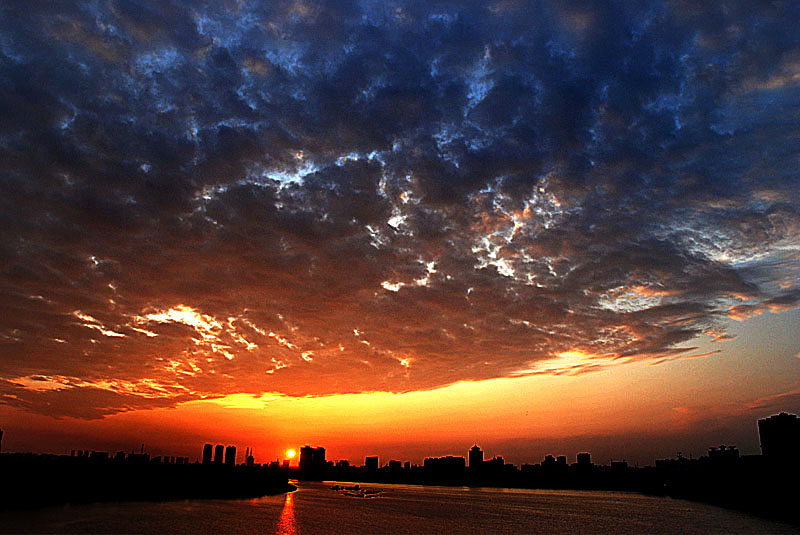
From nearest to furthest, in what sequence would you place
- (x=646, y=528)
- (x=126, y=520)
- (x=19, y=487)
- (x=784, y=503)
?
1. (x=126, y=520)
2. (x=646, y=528)
3. (x=19, y=487)
4. (x=784, y=503)

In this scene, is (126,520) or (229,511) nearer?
(126,520)

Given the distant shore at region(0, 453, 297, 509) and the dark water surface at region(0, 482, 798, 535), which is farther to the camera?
the distant shore at region(0, 453, 297, 509)

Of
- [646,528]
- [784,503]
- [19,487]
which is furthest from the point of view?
[784,503]

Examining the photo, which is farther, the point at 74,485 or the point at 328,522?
the point at 74,485

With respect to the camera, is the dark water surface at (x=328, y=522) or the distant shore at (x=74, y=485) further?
the distant shore at (x=74, y=485)

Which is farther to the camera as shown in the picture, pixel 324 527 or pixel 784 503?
pixel 784 503

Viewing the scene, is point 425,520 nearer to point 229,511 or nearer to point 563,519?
point 563,519

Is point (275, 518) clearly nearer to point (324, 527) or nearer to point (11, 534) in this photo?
point (324, 527)

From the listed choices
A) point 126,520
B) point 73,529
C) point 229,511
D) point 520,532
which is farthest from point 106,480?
point 520,532

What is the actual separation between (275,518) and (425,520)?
118 ft

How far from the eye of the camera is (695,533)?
11281 cm

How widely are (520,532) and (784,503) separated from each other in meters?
154

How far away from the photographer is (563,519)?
140000mm

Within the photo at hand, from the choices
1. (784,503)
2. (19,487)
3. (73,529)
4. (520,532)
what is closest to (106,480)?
(19,487)
